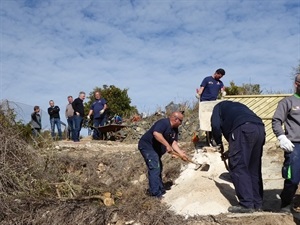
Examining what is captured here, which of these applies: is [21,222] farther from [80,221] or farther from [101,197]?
[101,197]

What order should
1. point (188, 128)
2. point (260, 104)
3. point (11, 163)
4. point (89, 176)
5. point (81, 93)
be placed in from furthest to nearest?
point (188, 128)
point (81, 93)
point (260, 104)
point (89, 176)
point (11, 163)

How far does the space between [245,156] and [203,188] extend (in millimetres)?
1379

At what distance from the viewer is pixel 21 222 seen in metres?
5.31

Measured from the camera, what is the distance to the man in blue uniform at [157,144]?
19.3 ft

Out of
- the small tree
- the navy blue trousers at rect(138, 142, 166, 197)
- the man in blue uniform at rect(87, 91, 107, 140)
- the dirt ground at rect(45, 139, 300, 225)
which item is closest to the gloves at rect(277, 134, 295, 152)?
the dirt ground at rect(45, 139, 300, 225)

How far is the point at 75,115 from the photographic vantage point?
36.4 ft

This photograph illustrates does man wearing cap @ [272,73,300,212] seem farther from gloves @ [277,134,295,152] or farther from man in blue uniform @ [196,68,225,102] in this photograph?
man in blue uniform @ [196,68,225,102]

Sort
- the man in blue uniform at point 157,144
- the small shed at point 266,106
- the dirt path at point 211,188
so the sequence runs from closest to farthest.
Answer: the dirt path at point 211,188 < the man in blue uniform at point 157,144 < the small shed at point 266,106

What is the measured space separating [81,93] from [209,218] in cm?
744

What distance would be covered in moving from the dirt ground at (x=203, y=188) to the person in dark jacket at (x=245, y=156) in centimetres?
19

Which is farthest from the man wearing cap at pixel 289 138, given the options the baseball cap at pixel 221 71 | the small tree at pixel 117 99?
the small tree at pixel 117 99

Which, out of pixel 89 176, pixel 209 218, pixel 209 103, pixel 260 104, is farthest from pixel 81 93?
pixel 209 218

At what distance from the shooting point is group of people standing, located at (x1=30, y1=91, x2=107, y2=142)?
11.1 metres

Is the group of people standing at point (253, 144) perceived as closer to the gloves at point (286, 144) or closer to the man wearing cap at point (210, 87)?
the gloves at point (286, 144)
